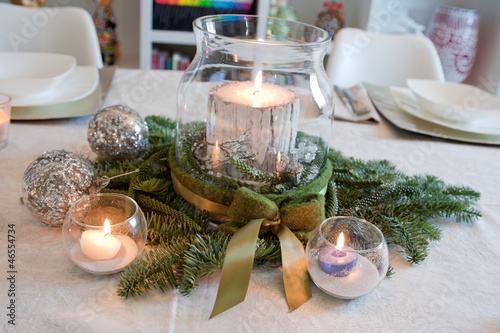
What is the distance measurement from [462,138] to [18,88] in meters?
0.93

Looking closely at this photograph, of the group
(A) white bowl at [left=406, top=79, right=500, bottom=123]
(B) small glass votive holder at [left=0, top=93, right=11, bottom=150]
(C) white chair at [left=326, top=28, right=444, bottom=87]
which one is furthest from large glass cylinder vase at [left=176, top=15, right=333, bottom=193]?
(C) white chair at [left=326, top=28, right=444, bottom=87]

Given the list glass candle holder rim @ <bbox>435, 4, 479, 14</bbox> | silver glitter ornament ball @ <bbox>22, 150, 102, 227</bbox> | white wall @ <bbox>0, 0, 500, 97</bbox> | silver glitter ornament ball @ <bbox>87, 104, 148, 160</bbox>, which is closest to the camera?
silver glitter ornament ball @ <bbox>22, 150, 102, 227</bbox>

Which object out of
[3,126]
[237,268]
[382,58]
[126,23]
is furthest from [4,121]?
[126,23]

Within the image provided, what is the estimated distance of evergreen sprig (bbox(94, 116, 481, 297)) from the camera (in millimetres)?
514

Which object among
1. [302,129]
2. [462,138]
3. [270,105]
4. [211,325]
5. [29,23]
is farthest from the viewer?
[29,23]

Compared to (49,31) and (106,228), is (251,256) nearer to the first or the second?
(106,228)

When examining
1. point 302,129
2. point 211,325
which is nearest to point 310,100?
point 302,129

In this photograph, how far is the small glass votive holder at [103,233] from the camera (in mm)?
495

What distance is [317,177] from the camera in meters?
0.64

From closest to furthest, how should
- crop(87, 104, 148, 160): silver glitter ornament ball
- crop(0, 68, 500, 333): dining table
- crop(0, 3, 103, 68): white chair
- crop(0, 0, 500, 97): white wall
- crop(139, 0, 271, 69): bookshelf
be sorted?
crop(0, 68, 500, 333): dining table → crop(87, 104, 148, 160): silver glitter ornament ball → crop(0, 3, 103, 68): white chair → crop(139, 0, 271, 69): bookshelf → crop(0, 0, 500, 97): white wall

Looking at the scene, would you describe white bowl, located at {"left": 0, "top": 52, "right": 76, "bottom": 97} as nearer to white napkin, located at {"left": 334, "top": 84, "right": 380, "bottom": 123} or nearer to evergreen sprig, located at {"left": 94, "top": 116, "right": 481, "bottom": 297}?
evergreen sprig, located at {"left": 94, "top": 116, "right": 481, "bottom": 297}

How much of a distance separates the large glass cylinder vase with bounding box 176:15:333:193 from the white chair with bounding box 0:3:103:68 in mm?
858

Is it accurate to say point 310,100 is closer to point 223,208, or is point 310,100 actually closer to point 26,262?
point 223,208

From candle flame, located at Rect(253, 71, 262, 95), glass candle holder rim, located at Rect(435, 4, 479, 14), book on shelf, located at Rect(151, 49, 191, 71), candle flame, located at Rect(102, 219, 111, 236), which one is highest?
glass candle holder rim, located at Rect(435, 4, 479, 14)
